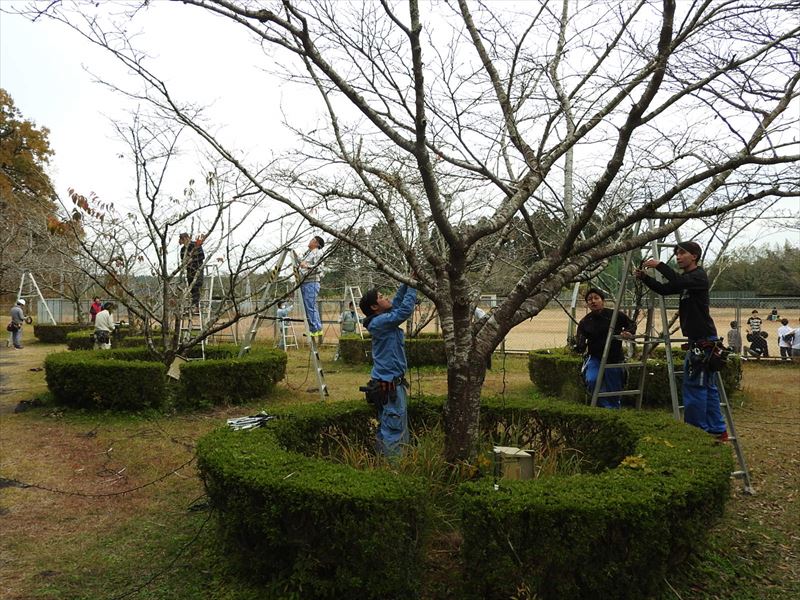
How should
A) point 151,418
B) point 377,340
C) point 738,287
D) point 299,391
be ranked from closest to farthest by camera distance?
point 377,340, point 151,418, point 299,391, point 738,287

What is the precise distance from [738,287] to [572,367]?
103ft

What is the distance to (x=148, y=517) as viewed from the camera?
16.0ft

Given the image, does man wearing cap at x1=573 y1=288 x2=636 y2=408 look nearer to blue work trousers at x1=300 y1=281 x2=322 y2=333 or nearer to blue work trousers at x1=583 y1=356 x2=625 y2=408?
blue work trousers at x1=583 y1=356 x2=625 y2=408

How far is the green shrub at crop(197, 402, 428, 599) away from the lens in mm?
3154

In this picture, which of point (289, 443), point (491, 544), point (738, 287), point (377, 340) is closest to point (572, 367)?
point (377, 340)

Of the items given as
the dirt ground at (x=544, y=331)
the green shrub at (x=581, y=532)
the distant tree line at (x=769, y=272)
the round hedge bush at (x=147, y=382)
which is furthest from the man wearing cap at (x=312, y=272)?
the distant tree line at (x=769, y=272)

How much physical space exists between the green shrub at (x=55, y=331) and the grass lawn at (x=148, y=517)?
51.3ft

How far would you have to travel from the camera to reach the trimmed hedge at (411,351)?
14031 mm

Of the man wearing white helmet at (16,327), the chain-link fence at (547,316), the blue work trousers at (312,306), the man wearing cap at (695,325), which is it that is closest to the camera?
the man wearing cap at (695,325)

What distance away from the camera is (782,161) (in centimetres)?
380

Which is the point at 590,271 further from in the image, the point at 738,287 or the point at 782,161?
the point at 738,287

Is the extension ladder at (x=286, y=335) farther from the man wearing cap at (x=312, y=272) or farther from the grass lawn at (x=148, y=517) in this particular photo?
the grass lawn at (x=148, y=517)

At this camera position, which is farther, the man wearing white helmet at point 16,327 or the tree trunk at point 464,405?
the man wearing white helmet at point 16,327

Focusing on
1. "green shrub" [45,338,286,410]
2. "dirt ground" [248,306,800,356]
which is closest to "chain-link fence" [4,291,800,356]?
"dirt ground" [248,306,800,356]
